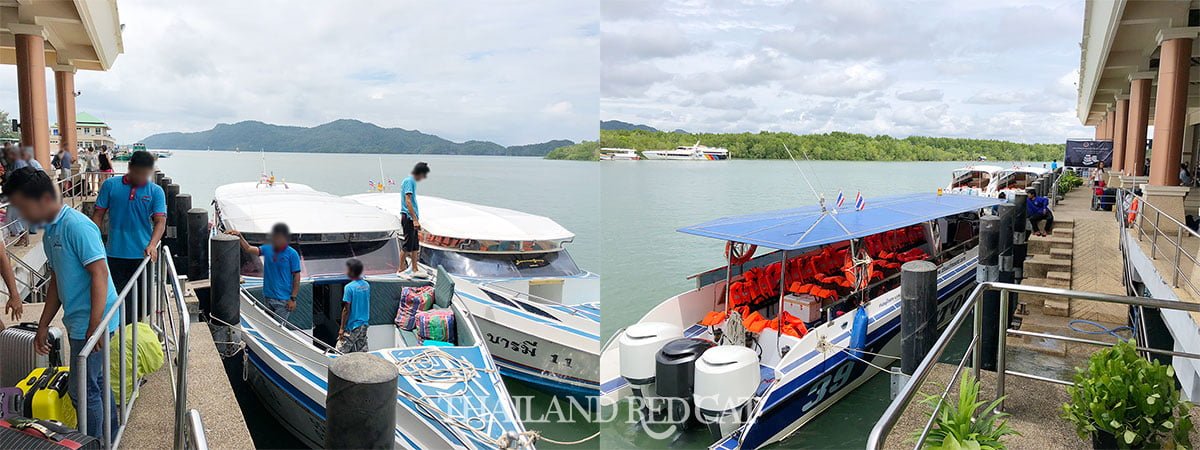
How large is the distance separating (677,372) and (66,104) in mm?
12767

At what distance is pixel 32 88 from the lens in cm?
940

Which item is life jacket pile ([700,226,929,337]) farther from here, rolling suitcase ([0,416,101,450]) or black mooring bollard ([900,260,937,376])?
rolling suitcase ([0,416,101,450])

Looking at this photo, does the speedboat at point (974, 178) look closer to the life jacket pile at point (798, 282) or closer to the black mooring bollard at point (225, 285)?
the life jacket pile at point (798, 282)

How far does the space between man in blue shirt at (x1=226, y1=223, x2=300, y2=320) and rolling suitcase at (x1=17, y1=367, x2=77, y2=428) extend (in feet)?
8.80

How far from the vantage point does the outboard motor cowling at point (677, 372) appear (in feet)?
18.6

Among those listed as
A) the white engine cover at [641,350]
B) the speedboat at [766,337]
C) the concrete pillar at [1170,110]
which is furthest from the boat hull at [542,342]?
the concrete pillar at [1170,110]

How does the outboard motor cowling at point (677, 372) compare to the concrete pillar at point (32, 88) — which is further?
the concrete pillar at point (32, 88)

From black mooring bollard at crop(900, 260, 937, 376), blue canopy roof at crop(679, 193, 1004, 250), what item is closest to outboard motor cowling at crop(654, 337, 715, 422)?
blue canopy roof at crop(679, 193, 1004, 250)

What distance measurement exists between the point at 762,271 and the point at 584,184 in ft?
7.20

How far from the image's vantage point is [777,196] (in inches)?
1399

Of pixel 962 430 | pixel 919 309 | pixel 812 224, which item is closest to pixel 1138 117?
pixel 812 224

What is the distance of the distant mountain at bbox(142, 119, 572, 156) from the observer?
6.94 metres

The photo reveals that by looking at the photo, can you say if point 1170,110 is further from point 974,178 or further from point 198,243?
point 974,178

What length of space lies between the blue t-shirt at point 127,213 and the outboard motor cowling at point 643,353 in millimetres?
3544
